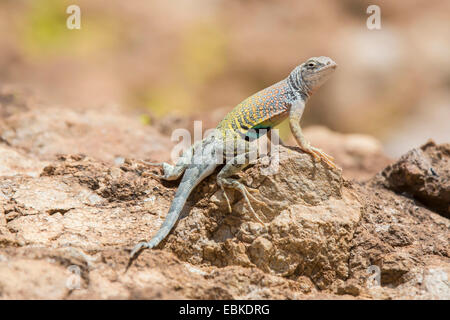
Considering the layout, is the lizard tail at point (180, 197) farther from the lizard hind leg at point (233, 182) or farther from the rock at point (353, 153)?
the rock at point (353, 153)

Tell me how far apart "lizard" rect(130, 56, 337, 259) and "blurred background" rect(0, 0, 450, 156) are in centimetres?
830

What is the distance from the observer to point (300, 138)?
4836 millimetres

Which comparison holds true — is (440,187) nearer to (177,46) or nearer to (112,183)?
(112,183)

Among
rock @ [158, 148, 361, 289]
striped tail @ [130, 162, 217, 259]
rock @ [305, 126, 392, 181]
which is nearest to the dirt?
rock @ [158, 148, 361, 289]

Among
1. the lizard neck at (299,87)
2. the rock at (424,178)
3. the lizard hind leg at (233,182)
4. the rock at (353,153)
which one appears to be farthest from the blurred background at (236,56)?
the lizard hind leg at (233,182)

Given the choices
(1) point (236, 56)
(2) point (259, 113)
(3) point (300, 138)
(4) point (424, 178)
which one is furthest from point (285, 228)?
(1) point (236, 56)

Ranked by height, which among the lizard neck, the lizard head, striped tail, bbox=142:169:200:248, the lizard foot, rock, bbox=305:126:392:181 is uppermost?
the lizard head

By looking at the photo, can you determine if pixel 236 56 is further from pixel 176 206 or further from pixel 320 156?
pixel 176 206

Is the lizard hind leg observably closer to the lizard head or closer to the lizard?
the lizard

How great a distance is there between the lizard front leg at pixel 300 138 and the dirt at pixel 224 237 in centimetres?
9

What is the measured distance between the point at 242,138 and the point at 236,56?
1049 cm

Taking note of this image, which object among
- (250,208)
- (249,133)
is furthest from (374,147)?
(250,208)

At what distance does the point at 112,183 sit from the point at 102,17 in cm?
1192

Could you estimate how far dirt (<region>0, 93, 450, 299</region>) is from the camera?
3.93 meters
